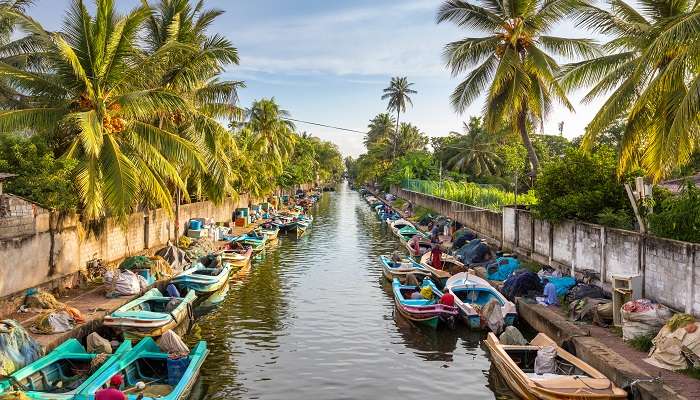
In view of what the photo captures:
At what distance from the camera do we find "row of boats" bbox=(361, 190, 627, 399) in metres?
10.4

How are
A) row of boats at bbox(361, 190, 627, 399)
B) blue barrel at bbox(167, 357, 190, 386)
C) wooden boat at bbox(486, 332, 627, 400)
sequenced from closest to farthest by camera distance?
wooden boat at bbox(486, 332, 627, 400), row of boats at bbox(361, 190, 627, 399), blue barrel at bbox(167, 357, 190, 386)

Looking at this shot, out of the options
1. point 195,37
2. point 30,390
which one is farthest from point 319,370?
point 195,37

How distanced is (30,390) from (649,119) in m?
16.5

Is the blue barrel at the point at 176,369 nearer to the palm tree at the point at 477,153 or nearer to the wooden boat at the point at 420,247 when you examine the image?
the wooden boat at the point at 420,247

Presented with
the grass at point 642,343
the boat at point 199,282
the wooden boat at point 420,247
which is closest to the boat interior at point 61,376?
the boat at point 199,282

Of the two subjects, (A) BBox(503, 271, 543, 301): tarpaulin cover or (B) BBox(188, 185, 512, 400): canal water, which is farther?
(A) BBox(503, 271, 543, 301): tarpaulin cover

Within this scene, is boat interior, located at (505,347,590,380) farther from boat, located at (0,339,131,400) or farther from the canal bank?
boat, located at (0,339,131,400)

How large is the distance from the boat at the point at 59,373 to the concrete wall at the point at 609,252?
12.3 meters

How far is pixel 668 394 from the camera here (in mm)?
9492

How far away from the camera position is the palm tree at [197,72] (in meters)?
22.2

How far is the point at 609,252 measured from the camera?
1634cm

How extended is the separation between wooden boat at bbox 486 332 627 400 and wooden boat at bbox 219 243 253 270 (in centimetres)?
1491

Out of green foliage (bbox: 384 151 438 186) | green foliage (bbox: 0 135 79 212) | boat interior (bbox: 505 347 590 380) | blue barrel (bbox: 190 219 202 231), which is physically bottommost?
boat interior (bbox: 505 347 590 380)

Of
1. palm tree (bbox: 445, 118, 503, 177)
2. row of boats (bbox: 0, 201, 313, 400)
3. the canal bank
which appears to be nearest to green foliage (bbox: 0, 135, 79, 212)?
row of boats (bbox: 0, 201, 313, 400)
